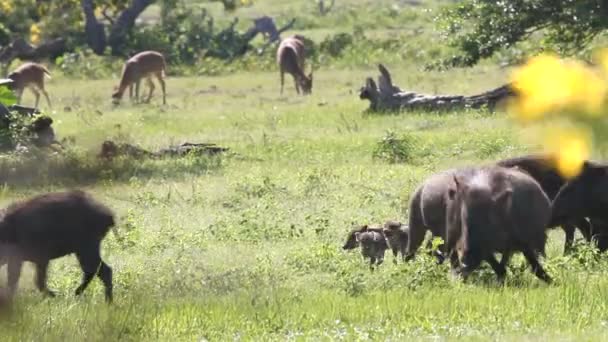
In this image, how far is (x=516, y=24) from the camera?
22.7m

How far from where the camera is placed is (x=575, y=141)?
4.03 m

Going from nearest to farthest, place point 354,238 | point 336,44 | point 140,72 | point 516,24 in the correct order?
point 354,238 → point 516,24 → point 140,72 → point 336,44

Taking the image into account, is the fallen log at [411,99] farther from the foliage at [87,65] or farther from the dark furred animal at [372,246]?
the foliage at [87,65]

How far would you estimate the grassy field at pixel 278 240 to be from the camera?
8.60 m

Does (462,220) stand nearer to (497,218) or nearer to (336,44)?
(497,218)

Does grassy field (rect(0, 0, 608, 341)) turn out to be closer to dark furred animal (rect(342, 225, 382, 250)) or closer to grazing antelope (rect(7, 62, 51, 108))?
dark furred animal (rect(342, 225, 382, 250))

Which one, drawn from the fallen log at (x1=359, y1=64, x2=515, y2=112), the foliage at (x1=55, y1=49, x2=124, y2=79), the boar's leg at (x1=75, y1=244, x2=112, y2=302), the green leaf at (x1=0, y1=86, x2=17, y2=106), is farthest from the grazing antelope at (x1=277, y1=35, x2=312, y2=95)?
the boar's leg at (x1=75, y1=244, x2=112, y2=302)

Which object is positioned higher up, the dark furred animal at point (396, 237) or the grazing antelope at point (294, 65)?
the dark furred animal at point (396, 237)

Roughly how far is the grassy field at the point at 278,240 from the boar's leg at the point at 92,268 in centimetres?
17

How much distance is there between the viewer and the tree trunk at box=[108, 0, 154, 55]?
39756 mm

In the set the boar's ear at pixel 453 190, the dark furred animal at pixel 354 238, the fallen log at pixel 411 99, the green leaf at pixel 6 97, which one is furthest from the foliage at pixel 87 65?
the boar's ear at pixel 453 190

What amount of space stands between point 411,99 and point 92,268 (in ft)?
47.6

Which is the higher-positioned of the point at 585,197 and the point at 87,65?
the point at 585,197

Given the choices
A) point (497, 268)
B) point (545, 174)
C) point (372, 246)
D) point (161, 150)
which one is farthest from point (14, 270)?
point (161, 150)
